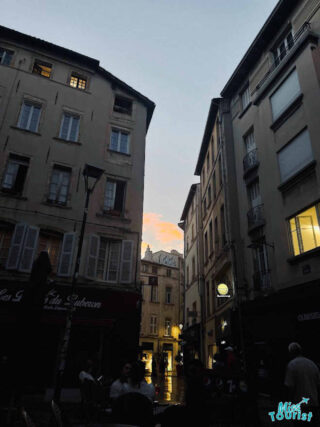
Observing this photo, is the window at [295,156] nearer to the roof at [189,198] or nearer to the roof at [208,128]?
the roof at [208,128]

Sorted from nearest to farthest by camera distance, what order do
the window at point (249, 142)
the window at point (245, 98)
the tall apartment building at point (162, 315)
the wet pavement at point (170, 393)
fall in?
the wet pavement at point (170, 393), the window at point (249, 142), the window at point (245, 98), the tall apartment building at point (162, 315)

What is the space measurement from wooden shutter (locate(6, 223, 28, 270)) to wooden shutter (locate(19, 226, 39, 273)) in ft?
0.53

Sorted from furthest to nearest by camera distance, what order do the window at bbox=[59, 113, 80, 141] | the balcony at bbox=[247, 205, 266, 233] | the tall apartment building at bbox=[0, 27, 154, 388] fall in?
the window at bbox=[59, 113, 80, 141] < the balcony at bbox=[247, 205, 266, 233] < the tall apartment building at bbox=[0, 27, 154, 388]

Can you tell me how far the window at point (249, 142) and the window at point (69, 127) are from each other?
30.8 feet

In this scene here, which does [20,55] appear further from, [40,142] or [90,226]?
[90,226]

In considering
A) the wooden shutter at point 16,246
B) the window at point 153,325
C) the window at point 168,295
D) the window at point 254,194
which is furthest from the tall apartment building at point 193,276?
the wooden shutter at point 16,246

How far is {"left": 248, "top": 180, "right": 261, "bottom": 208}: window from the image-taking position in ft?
50.5

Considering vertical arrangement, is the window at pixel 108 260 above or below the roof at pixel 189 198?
below

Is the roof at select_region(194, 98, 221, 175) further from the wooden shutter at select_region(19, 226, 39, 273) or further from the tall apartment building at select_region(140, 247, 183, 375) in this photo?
the tall apartment building at select_region(140, 247, 183, 375)

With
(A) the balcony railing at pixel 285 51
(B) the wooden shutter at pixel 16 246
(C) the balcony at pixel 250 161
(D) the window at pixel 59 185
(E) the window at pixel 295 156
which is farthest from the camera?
(C) the balcony at pixel 250 161

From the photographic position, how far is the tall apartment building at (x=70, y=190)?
12.6 meters

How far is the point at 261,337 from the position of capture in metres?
12.8

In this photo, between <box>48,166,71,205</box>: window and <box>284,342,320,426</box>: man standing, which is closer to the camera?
<box>284,342,320,426</box>: man standing

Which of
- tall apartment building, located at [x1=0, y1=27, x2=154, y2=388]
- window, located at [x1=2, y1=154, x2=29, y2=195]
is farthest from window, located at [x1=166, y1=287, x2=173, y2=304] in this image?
window, located at [x1=2, y1=154, x2=29, y2=195]
